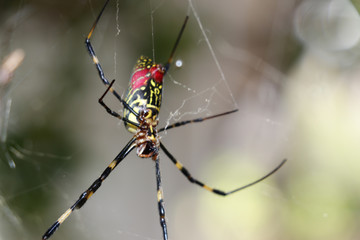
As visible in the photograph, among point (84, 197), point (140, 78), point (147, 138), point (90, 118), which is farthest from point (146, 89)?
point (90, 118)

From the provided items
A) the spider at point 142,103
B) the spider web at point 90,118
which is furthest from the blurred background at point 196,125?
the spider at point 142,103

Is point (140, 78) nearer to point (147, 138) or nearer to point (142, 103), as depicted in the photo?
point (142, 103)

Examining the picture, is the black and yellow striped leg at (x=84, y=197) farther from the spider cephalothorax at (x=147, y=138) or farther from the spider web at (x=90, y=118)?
the spider web at (x=90, y=118)

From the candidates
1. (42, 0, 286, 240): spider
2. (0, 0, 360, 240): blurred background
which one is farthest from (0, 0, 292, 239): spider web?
(42, 0, 286, 240): spider

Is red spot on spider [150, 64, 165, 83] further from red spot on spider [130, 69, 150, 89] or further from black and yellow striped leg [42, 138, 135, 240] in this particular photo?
black and yellow striped leg [42, 138, 135, 240]

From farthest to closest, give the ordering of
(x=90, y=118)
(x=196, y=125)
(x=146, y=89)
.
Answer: (x=196, y=125)
(x=90, y=118)
(x=146, y=89)

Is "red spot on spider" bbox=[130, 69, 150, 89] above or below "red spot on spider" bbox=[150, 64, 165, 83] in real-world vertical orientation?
above

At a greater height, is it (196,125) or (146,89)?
(146,89)
